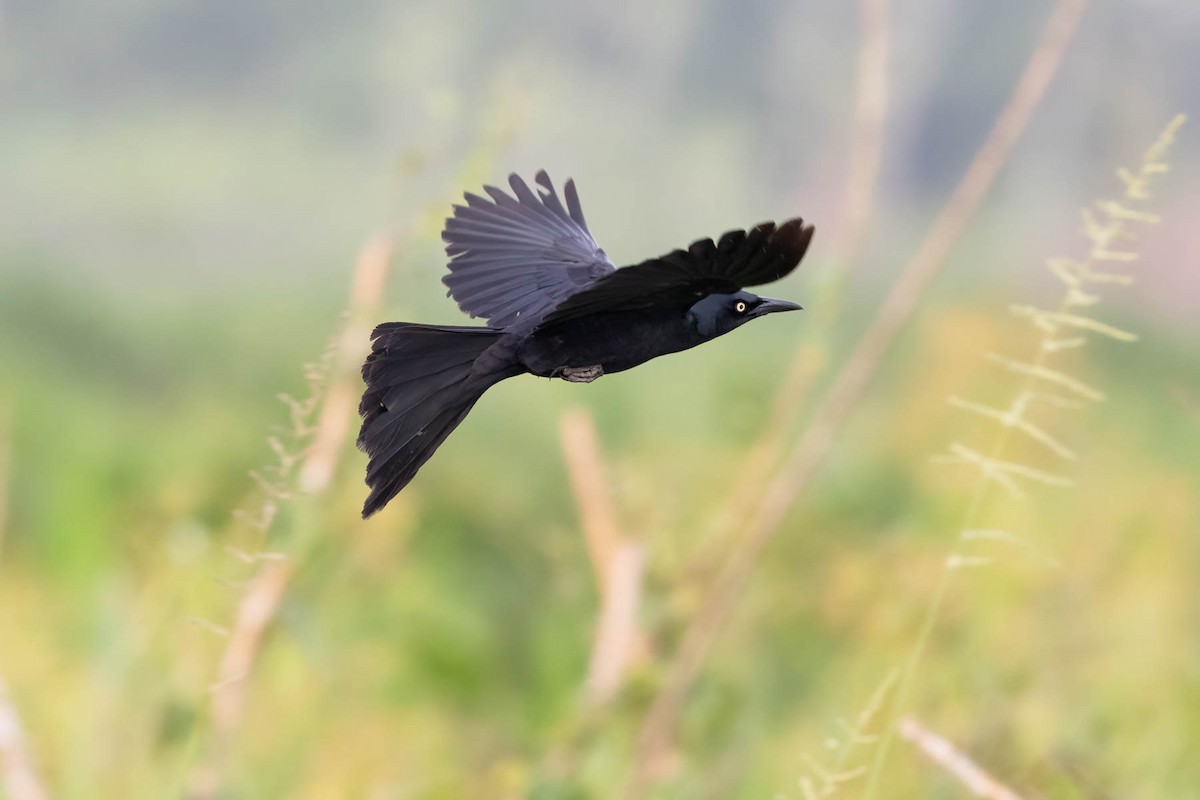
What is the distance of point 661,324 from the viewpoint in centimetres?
47

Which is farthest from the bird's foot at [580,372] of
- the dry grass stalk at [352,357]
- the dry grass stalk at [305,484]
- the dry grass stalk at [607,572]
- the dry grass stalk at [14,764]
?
the dry grass stalk at [607,572]

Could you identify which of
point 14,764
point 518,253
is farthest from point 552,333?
point 14,764

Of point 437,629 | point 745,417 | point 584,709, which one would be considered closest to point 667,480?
point 745,417

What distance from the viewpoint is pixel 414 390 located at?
0.52 m

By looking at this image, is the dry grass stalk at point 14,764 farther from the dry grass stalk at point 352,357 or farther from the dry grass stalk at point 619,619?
the dry grass stalk at point 619,619

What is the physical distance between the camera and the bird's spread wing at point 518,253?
0.61m

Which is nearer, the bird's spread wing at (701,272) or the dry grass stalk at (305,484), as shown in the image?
the bird's spread wing at (701,272)

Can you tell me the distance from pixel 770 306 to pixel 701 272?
0.05 m

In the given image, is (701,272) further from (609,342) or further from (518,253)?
(518,253)

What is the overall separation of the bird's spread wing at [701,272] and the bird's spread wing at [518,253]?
95mm

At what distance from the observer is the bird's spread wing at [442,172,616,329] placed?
24.1 inches

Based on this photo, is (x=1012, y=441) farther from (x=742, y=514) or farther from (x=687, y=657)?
(x=687, y=657)

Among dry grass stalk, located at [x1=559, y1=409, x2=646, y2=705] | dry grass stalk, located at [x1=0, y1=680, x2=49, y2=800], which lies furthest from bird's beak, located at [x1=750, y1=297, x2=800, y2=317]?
dry grass stalk, located at [x1=559, y1=409, x2=646, y2=705]

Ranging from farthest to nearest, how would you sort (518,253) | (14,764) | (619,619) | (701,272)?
1. (619,619)
2. (14,764)
3. (518,253)
4. (701,272)
